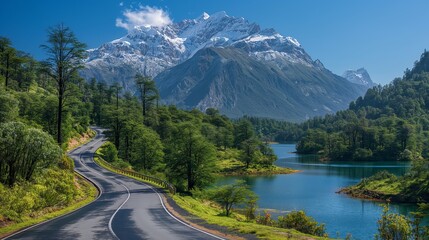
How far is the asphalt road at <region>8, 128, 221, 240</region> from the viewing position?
24047 millimetres

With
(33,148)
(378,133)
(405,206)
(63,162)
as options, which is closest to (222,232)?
(33,148)

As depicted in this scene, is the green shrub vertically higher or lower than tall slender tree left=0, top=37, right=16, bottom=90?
lower

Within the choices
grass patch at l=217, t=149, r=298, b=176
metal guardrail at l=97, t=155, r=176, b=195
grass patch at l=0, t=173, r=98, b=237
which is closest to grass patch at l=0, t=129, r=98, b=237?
grass patch at l=0, t=173, r=98, b=237

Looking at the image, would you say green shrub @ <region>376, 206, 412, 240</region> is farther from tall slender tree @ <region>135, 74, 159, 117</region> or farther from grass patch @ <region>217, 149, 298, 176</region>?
tall slender tree @ <region>135, 74, 159, 117</region>

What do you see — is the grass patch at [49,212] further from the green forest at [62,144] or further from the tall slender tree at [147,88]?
the tall slender tree at [147,88]

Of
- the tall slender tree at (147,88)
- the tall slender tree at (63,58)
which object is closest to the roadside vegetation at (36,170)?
the tall slender tree at (63,58)

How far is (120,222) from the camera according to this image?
2898 cm

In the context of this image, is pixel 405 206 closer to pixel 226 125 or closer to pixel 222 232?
pixel 222 232

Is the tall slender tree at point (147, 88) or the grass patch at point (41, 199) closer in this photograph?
the grass patch at point (41, 199)

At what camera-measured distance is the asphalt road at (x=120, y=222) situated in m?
24.0

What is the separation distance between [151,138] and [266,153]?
63.3m

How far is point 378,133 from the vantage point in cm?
18850

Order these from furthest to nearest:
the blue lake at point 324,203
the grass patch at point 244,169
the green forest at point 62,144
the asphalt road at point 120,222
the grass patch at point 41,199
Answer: the grass patch at point 244,169 < the blue lake at point 324,203 < the green forest at point 62,144 < the grass patch at point 41,199 < the asphalt road at point 120,222

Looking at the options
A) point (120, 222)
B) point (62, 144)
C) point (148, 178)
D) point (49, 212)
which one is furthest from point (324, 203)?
point (49, 212)
